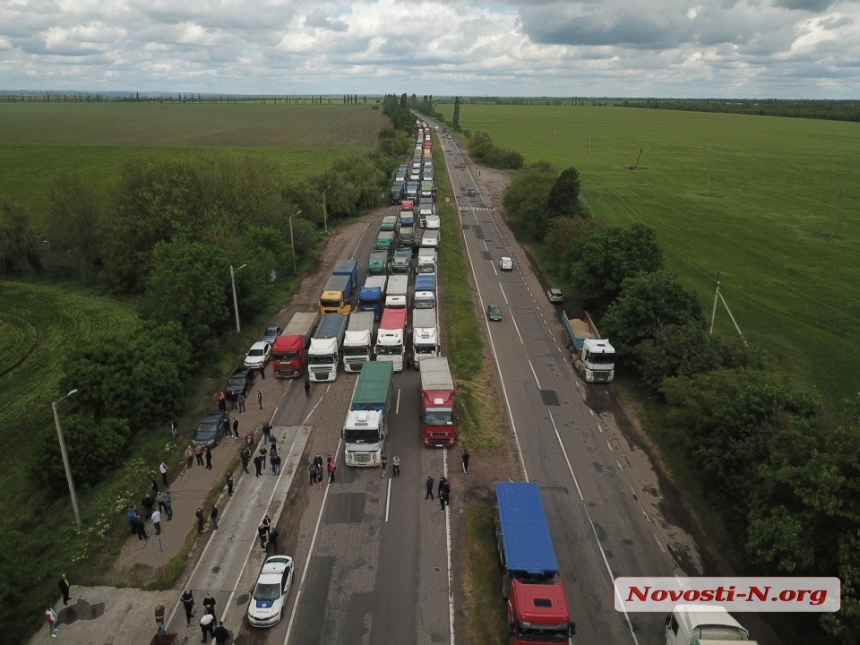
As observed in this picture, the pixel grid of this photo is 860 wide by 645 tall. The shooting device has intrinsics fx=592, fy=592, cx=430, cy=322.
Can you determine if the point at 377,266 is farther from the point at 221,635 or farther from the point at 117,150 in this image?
the point at 117,150

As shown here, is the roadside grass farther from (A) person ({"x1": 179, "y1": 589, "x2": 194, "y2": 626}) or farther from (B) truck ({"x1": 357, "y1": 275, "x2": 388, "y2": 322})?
(B) truck ({"x1": 357, "y1": 275, "x2": 388, "y2": 322})

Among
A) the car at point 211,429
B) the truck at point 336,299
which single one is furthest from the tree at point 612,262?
the car at point 211,429

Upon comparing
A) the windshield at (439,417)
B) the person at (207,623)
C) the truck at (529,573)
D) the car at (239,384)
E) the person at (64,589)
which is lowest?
the car at (239,384)

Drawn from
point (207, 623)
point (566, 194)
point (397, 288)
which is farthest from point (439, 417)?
point (566, 194)

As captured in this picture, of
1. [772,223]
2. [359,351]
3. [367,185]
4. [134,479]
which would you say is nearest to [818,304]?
[772,223]

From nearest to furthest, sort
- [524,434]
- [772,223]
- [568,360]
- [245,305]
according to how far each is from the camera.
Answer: [524,434] → [568,360] → [245,305] → [772,223]

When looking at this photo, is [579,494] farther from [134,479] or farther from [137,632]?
[134,479]

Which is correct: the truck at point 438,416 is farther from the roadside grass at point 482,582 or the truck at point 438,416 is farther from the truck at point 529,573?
the truck at point 529,573
